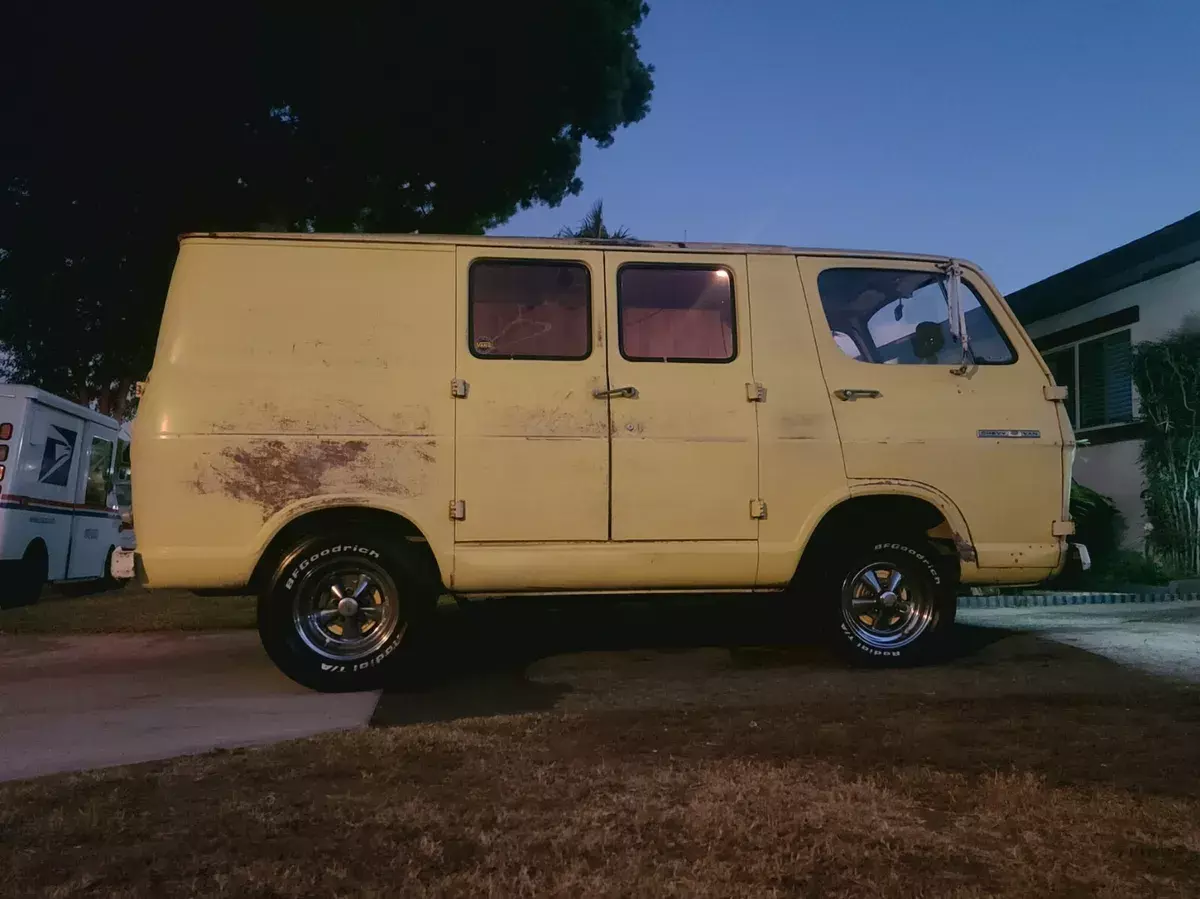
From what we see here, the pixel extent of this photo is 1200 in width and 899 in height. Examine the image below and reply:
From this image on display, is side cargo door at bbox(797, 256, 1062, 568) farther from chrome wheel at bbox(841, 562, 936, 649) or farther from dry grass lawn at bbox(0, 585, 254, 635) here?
dry grass lawn at bbox(0, 585, 254, 635)

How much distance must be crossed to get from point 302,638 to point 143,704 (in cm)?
88

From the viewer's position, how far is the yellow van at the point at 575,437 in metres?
5.37

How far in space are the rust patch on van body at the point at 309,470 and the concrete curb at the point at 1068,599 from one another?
6.16 metres

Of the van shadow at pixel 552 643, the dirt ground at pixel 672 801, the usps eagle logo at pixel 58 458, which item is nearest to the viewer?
the dirt ground at pixel 672 801

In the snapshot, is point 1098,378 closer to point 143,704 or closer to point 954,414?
point 954,414

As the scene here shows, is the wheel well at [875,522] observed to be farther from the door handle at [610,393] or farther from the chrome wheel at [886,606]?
the door handle at [610,393]

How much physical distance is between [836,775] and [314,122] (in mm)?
13805

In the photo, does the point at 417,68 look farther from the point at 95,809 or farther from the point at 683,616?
the point at 95,809

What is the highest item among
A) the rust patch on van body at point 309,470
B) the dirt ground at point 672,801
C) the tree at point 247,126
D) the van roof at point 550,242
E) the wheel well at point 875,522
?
the tree at point 247,126

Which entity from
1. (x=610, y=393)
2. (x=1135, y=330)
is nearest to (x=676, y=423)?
(x=610, y=393)

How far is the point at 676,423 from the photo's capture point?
5645mm

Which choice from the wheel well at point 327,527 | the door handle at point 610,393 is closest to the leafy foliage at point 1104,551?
the door handle at point 610,393

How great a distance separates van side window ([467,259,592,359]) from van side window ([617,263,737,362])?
0.26 m

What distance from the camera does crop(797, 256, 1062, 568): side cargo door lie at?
581cm
